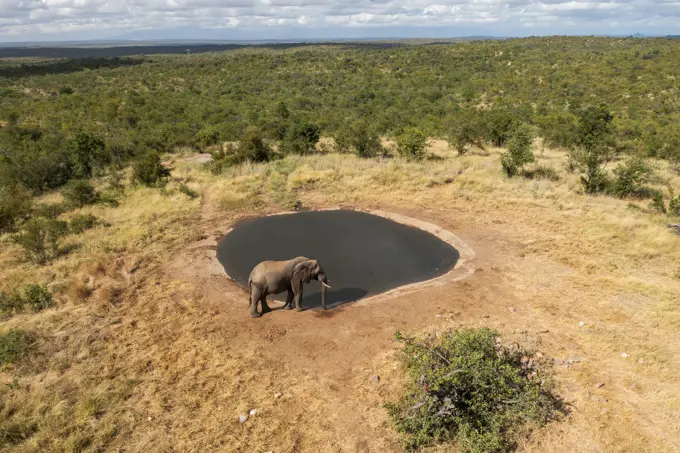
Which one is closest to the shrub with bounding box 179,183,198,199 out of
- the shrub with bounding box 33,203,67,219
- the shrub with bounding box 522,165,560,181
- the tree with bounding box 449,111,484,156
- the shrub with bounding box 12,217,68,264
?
the shrub with bounding box 33,203,67,219

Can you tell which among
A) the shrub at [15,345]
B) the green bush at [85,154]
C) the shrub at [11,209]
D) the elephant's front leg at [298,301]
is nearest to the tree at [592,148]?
the elephant's front leg at [298,301]

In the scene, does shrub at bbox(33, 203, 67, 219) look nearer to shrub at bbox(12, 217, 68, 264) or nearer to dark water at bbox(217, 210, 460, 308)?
shrub at bbox(12, 217, 68, 264)

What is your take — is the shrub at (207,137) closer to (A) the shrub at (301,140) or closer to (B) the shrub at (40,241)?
(A) the shrub at (301,140)

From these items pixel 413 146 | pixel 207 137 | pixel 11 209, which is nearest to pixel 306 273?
pixel 11 209

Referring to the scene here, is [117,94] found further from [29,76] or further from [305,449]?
[305,449]

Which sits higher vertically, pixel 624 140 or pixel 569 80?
pixel 569 80

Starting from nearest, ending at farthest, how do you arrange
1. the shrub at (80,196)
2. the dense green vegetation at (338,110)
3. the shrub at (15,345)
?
the shrub at (15,345)
the shrub at (80,196)
the dense green vegetation at (338,110)

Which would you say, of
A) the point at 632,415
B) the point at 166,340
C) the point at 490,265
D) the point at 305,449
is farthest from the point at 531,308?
the point at 166,340
